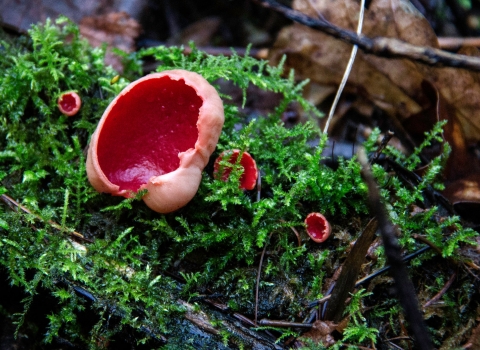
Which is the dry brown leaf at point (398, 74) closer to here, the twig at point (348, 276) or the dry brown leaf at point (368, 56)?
the dry brown leaf at point (368, 56)

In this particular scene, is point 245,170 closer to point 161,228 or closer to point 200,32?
point 161,228

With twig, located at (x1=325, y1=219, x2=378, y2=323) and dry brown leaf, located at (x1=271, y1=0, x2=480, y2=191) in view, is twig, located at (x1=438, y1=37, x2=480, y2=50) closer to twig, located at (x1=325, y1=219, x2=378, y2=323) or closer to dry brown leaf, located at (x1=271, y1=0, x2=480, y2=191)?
dry brown leaf, located at (x1=271, y1=0, x2=480, y2=191)

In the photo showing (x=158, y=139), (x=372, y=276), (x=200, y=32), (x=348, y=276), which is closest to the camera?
(x=348, y=276)

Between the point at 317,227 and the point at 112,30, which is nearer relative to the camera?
the point at 317,227

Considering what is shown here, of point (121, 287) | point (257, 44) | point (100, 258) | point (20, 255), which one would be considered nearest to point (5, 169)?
point (20, 255)

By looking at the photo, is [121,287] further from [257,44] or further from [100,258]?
[257,44]

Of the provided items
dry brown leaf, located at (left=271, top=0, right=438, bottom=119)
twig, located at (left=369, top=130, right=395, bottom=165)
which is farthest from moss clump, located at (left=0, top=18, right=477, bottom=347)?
dry brown leaf, located at (left=271, top=0, right=438, bottom=119)

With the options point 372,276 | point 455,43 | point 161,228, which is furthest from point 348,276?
point 455,43
